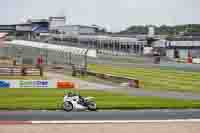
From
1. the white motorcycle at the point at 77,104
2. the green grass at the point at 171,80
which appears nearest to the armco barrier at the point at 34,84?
the green grass at the point at 171,80

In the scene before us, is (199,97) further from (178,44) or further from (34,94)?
(178,44)

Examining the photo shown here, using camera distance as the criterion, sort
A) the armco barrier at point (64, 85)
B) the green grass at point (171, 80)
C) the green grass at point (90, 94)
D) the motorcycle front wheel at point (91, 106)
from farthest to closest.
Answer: the green grass at point (171, 80)
the armco barrier at point (64, 85)
the green grass at point (90, 94)
the motorcycle front wheel at point (91, 106)

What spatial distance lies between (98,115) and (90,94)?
9265 millimetres

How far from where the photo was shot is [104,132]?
53.3ft

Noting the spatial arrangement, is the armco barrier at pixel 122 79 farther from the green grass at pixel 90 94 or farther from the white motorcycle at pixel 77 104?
the white motorcycle at pixel 77 104

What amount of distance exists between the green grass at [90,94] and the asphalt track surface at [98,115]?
155cm

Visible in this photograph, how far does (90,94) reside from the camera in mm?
29953

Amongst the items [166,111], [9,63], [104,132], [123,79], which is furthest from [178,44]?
[104,132]

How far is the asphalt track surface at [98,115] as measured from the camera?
64.8 feet

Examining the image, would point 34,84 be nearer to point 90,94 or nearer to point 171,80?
point 90,94

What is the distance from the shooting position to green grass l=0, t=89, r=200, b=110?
77.2ft

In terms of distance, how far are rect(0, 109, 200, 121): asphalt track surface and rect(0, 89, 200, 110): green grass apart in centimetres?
155

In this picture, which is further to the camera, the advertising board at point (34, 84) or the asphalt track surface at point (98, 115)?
the advertising board at point (34, 84)

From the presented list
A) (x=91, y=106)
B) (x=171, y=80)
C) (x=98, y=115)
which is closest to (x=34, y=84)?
(x=91, y=106)
